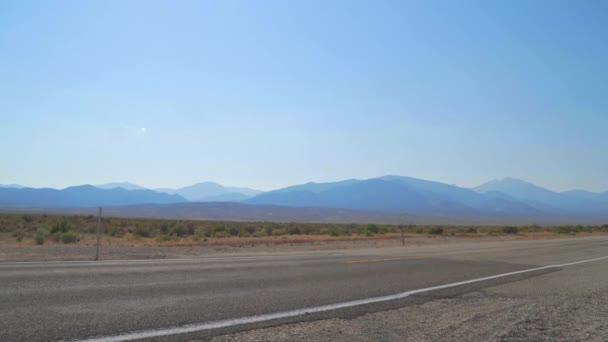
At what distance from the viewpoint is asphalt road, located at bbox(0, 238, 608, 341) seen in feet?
20.1

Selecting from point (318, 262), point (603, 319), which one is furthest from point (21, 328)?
point (318, 262)

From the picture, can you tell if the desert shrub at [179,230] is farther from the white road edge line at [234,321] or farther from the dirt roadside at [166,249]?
the white road edge line at [234,321]

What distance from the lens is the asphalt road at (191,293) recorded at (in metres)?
6.12

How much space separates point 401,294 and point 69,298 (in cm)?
600

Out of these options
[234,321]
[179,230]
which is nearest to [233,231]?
[179,230]

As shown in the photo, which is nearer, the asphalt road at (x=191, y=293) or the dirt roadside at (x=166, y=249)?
the asphalt road at (x=191, y=293)

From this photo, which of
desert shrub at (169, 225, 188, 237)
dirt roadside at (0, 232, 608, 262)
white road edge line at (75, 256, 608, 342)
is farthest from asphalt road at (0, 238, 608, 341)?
desert shrub at (169, 225, 188, 237)

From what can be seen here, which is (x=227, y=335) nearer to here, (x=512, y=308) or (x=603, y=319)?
(x=512, y=308)

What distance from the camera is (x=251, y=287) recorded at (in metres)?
9.46

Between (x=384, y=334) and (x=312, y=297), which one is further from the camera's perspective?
(x=312, y=297)

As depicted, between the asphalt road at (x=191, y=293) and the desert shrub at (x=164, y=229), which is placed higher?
the asphalt road at (x=191, y=293)

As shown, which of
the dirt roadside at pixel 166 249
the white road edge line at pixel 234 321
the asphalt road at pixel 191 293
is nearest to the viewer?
the white road edge line at pixel 234 321

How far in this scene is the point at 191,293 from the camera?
336 inches

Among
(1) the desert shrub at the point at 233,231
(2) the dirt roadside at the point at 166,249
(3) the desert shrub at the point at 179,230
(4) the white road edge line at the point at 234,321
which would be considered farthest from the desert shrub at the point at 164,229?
(4) the white road edge line at the point at 234,321
